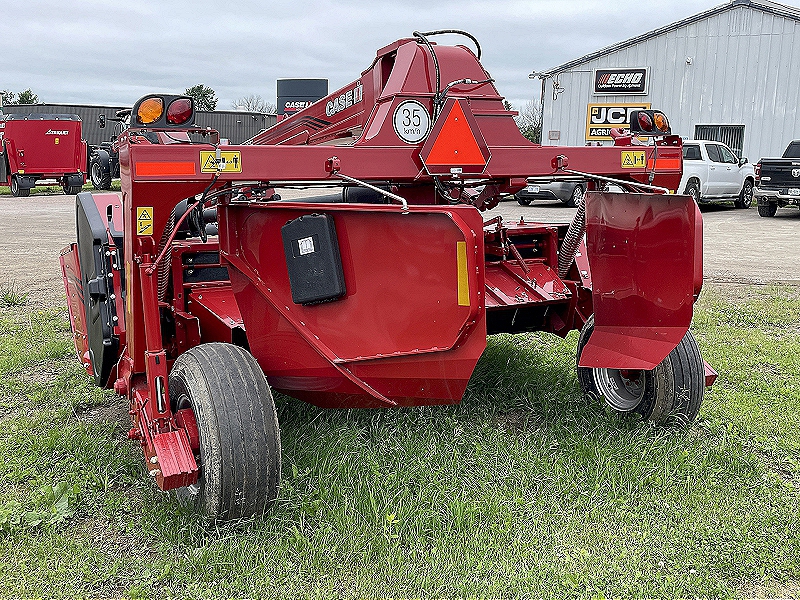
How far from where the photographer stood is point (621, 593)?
9.00 ft

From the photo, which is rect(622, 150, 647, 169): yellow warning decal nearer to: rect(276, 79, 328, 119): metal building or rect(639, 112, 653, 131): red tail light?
rect(639, 112, 653, 131): red tail light

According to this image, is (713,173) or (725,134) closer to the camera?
(713,173)

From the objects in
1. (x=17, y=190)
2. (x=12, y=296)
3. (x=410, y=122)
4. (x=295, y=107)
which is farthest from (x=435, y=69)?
(x=17, y=190)

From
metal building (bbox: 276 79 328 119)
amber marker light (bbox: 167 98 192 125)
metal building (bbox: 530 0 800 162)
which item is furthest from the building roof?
amber marker light (bbox: 167 98 192 125)

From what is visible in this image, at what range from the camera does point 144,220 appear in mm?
3053

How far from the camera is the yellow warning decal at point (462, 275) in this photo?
282 cm

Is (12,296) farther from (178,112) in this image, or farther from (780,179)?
(780,179)

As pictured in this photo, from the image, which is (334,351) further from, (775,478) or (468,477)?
(775,478)

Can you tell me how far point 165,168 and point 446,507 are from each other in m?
1.72

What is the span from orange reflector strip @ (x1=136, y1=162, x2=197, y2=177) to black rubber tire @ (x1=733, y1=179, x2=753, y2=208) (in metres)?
17.9

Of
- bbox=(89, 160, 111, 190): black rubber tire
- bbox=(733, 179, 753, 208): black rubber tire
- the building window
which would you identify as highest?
the building window

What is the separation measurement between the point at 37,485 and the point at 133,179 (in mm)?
1499

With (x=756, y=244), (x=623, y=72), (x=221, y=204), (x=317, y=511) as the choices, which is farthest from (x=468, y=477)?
(x=623, y=72)

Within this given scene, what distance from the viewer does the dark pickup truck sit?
15430 mm
